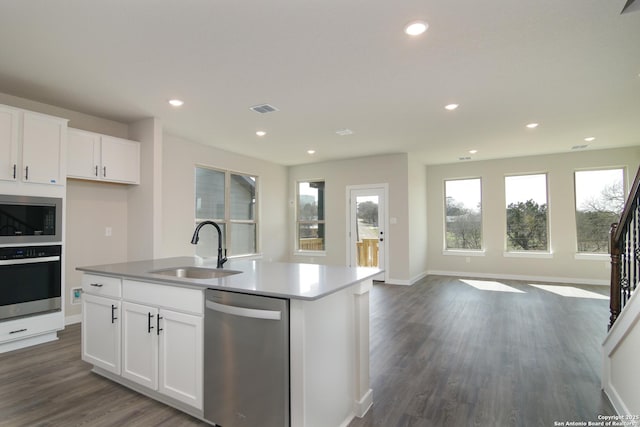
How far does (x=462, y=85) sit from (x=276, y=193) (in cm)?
511

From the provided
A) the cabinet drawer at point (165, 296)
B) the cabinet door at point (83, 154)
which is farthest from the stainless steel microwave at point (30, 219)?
the cabinet drawer at point (165, 296)

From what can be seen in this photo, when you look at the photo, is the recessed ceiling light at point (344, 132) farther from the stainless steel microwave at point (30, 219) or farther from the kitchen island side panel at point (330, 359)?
the stainless steel microwave at point (30, 219)

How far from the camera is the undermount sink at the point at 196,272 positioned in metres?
2.52

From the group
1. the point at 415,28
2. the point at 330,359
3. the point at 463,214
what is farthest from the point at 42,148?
the point at 463,214

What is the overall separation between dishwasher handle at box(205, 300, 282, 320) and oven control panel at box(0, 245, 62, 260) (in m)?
2.60

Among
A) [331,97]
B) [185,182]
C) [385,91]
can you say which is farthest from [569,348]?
[185,182]

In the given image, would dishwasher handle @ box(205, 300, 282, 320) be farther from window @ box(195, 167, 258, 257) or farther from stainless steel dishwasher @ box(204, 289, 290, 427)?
window @ box(195, 167, 258, 257)

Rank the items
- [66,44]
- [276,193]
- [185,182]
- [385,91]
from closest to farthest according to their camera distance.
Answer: [66,44] → [385,91] → [185,182] → [276,193]

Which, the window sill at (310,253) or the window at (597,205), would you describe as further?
the window sill at (310,253)

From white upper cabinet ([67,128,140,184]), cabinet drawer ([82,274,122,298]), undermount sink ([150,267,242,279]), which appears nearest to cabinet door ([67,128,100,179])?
white upper cabinet ([67,128,140,184])

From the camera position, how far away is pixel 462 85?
332 centimetres

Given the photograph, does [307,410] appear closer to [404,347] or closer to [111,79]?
[404,347]

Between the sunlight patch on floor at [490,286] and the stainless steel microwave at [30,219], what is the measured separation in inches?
255

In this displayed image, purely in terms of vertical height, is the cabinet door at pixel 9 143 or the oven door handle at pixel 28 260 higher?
the cabinet door at pixel 9 143
